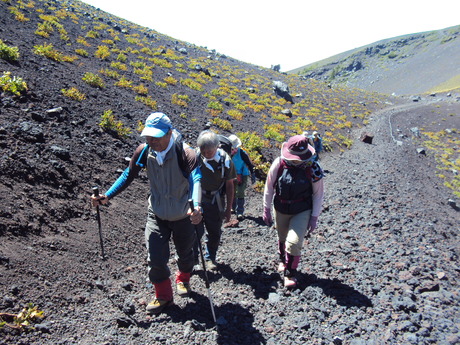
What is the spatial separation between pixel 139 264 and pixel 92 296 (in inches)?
50.0

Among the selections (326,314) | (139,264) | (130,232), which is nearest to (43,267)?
(139,264)

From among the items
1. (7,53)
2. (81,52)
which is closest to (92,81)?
(7,53)

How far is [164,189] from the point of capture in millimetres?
3824

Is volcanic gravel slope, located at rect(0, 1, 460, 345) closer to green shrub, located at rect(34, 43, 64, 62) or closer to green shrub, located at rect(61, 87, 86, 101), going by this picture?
green shrub, located at rect(61, 87, 86, 101)

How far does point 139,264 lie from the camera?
582cm

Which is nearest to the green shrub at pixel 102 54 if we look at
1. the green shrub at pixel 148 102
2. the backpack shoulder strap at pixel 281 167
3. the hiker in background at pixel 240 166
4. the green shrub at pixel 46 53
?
the green shrub at pixel 46 53

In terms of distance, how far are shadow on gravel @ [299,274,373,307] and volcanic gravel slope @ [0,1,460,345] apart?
0.03m

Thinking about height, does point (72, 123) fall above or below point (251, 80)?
below

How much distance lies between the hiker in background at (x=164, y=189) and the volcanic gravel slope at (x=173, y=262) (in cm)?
89

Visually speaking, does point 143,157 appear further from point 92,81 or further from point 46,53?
point 46,53

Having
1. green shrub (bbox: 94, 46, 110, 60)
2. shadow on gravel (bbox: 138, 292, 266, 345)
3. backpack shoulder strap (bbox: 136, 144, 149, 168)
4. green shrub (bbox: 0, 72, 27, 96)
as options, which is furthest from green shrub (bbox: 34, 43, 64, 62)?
shadow on gravel (bbox: 138, 292, 266, 345)

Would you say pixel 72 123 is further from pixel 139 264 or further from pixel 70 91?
pixel 139 264

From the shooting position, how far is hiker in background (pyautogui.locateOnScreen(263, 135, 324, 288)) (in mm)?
4379

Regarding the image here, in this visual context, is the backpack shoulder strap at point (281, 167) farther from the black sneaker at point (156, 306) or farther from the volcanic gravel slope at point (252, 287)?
the black sneaker at point (156, 306)
